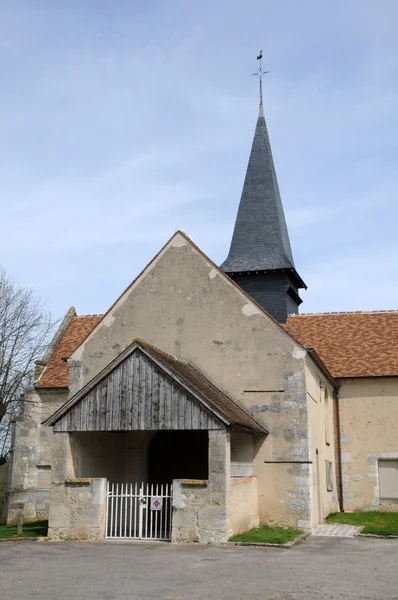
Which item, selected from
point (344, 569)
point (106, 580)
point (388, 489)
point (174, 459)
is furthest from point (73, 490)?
point (388, 489)

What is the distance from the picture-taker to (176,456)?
2036 cm

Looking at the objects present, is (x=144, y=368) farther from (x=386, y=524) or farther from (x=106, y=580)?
(x=386, y=524)

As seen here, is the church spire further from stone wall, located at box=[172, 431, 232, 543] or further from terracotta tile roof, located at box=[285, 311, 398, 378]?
stone wall, located at box=[172, 431, 232, 543]

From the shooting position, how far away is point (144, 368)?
16.6 meters

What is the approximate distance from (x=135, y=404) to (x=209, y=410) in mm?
1948

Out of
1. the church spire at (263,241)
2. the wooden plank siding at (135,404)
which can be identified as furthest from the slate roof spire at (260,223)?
the wooden plank siding at (135,404)

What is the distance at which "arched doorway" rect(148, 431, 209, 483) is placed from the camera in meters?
20.2

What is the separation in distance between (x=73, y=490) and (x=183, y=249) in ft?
25.1

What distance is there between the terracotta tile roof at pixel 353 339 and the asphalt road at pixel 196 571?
8.88 metres

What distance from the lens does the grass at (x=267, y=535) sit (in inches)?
593

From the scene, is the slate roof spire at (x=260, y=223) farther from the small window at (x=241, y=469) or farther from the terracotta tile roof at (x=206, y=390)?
the small window at (x=241, y=469)

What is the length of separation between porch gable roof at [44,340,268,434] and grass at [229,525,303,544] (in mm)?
2489

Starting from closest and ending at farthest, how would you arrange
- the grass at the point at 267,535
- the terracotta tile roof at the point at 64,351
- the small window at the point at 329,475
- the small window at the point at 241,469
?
the grass at the point at 267,535 < the small window at the point at 241,469 < the small window at the point at 329,475 < the terracotta tile roof at the point at 64,351

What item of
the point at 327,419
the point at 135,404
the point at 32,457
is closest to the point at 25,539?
the point at 135,404
